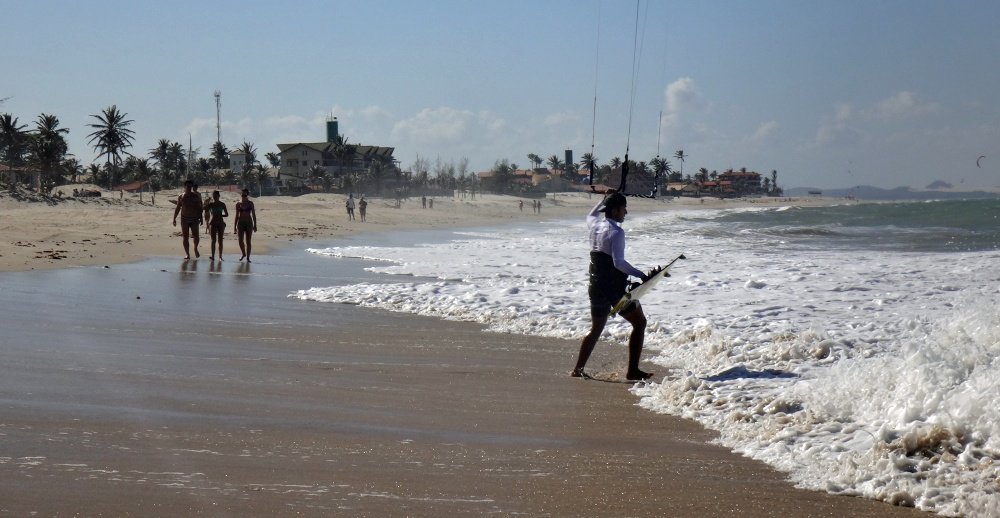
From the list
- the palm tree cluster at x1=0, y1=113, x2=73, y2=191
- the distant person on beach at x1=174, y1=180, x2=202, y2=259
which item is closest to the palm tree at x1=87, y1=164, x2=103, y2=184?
the palm tree cluster at x1=0, y1=113, x2=73, y2=191

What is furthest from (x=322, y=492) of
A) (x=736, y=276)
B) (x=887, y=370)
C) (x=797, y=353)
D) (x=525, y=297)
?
(x=736, y=276)

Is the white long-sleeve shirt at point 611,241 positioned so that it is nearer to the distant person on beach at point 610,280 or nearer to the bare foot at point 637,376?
the distant person on beach at point 610,280

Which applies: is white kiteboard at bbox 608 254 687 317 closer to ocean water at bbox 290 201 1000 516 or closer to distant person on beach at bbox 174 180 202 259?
ocean water at bbox 290 201 1000 516

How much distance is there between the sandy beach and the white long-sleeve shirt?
93 centimetres

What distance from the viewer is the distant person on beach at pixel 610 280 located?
731 centimetres

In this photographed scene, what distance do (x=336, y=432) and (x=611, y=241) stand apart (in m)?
2.93

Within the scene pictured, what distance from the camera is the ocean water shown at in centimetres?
445

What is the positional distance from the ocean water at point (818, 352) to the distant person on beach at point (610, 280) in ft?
1.22

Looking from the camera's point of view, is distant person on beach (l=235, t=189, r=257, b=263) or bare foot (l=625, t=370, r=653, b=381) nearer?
bare foot (l=625, t=370, r=653, b=381)

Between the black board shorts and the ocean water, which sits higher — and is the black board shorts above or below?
above

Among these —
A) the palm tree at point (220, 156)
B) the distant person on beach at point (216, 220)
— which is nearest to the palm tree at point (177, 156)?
the palm tree at point (220, 156)

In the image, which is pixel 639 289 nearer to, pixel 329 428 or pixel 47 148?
pixel 329 428

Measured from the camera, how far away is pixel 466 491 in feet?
14.2

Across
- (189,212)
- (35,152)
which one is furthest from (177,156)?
(189,212)
